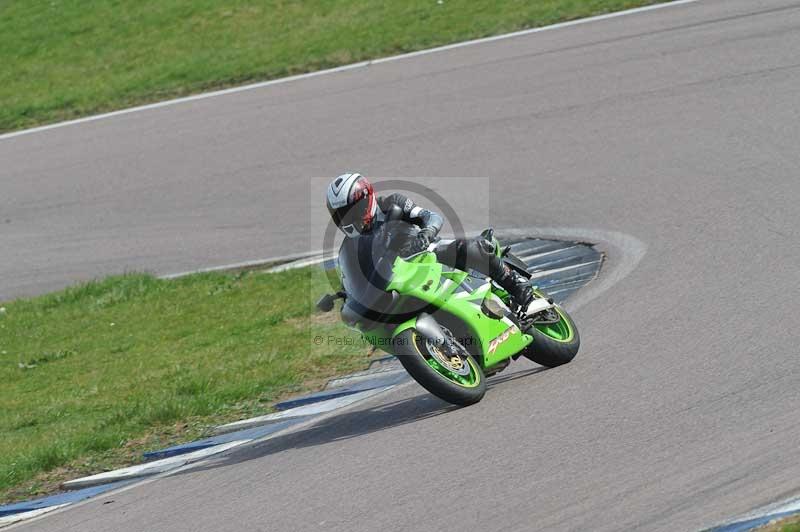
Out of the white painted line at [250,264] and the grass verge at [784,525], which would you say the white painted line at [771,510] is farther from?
the white painted line at [250,264]

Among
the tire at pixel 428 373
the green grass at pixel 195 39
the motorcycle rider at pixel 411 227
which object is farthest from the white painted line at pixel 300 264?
the green grass at pixel 195 39

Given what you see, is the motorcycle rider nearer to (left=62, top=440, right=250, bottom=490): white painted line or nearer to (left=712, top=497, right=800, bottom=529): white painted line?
(left=62, top=440, right=250, bottom=490): white painted line

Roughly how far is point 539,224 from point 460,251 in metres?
3.97

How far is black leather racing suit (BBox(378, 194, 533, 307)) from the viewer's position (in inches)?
304

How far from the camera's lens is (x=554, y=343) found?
8172 mm

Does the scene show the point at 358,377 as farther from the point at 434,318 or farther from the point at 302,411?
the point at 434,318

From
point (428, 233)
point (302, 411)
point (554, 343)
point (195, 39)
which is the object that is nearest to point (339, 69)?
point (195, 39)

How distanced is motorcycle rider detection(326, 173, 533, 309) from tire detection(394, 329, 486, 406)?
2.06ft

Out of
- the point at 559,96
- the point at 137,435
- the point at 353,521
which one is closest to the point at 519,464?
the point at 353,521

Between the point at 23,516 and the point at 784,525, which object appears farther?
the point at 23,516

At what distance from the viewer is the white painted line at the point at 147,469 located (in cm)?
795

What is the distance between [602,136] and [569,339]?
5737mm

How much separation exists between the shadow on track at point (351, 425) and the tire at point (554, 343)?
16cm

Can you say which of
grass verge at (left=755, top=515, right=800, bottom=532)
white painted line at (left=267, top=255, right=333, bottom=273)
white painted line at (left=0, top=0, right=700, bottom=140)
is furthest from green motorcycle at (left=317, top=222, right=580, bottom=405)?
white painted line at (left=0, top=0, right=700, bottom=140)
